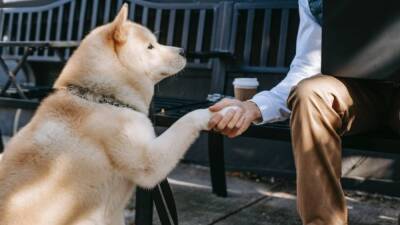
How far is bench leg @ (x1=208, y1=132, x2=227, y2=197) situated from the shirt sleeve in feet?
2.93

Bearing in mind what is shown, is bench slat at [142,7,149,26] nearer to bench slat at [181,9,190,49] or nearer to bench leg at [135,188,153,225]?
bench slat at [181,9,190,49]

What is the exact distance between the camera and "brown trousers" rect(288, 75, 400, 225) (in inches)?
72.4

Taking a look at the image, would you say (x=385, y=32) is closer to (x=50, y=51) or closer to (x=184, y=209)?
(x=184, y=209)

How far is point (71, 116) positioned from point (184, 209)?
Answer: 4.15ft

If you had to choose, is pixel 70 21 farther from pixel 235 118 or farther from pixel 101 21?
pixel 235 118

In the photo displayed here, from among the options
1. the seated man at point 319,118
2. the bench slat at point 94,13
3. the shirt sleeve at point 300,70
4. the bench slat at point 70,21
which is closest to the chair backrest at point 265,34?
the shirt sleeve at point 300,70

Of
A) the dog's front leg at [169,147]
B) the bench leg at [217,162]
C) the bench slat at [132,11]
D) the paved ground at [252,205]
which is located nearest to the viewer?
the dog's front leg at [169,147]

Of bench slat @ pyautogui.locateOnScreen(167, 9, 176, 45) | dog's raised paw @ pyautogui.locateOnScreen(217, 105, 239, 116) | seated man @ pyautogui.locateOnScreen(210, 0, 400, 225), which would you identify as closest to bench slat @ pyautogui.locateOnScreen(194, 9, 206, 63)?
bench slat @ pyautogui.locateOnScreen(167, 9, 176, 45)

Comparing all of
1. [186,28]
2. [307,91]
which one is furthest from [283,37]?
→ [307,91]

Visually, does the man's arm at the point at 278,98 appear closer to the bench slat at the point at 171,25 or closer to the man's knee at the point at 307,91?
the man's knee at the point at 307,91

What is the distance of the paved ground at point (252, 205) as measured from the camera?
303cm

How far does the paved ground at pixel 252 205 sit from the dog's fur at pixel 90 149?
35.2 inches

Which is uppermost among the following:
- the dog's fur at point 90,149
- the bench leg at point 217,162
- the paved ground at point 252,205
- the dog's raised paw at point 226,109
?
the dog's raised paw at point 226,109

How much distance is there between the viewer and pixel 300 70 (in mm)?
2443
